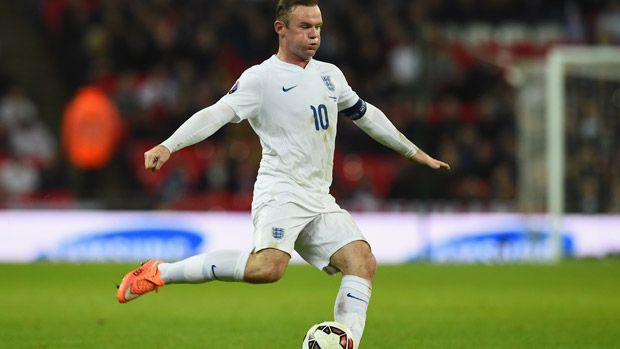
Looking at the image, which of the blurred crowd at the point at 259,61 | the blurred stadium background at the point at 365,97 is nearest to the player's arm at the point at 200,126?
the blurred stadium background at the point at 365,97

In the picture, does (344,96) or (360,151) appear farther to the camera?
(360,151)

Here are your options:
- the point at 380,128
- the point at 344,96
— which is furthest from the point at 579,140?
the point at 344,96

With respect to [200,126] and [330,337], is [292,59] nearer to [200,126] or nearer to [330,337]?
[200,126]

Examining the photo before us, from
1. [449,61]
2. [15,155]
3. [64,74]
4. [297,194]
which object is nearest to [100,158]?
[15,155]

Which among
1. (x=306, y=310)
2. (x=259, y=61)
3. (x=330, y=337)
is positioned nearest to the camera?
(x=330, y=337)

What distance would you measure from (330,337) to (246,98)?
141 centimetres

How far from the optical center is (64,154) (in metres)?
20.8

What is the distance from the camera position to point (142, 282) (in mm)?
6699

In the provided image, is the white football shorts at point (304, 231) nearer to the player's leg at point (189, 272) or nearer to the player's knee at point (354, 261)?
the player's knee at point (354, 261)

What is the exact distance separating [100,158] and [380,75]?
541cm

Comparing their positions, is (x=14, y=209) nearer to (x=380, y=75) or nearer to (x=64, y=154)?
(x=64, y=154)

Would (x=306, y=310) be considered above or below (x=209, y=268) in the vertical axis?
below

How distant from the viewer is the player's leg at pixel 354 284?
6504mm

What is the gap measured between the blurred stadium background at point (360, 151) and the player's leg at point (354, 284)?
372cm
